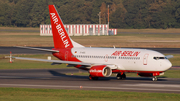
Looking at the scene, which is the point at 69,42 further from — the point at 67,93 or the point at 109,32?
the point at 109,32

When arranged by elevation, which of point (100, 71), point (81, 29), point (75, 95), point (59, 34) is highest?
point (81, 29)

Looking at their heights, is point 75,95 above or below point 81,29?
below

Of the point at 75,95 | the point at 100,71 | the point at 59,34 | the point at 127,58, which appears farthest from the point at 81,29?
the point at 75,95

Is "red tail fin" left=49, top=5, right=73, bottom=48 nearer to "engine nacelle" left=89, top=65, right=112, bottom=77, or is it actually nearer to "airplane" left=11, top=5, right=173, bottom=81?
"airplane" left=11, top=5, right=173, bottom=81

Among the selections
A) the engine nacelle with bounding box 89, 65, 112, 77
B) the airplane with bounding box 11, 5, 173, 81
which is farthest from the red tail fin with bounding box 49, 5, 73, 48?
the engine nacelle with bounding box 89, 65, 112, 77

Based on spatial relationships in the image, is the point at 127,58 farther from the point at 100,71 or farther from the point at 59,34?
the point at 59,34

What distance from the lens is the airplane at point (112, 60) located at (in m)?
36.9

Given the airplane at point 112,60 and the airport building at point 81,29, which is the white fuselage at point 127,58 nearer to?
the airplane at point 112,60

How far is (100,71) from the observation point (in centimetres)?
3750

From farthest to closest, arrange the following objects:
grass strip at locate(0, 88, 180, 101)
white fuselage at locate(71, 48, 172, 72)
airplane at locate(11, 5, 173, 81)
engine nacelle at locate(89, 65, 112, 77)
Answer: engine nacelle at locate(89, 65, 112, 77) → airplane at locate(11, 5, 173, 81) → white fuselage at locate(71, 48, 172, 72) → grass strip at locate(0, 88, 180, 101)

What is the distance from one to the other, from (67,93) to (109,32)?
397 ft

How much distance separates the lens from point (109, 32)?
5842 inches

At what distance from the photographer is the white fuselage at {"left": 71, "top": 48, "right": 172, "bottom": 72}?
120 feet

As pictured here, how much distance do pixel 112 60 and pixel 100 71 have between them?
8.13 ft
